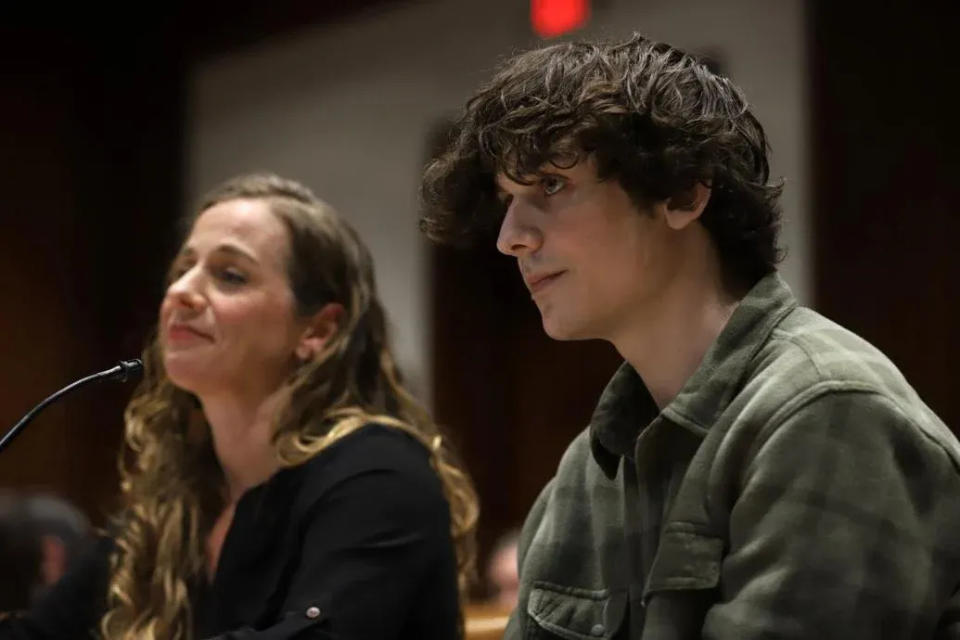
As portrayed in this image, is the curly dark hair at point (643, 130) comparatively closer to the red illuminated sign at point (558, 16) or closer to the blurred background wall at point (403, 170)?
the blurred background wall at point (403, 170)

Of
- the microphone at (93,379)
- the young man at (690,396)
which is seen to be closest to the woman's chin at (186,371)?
the microphone at (93,379)

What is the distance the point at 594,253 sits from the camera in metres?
1.44

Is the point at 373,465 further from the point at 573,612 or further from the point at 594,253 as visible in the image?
the point at 594,253

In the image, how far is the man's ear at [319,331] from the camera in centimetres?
219

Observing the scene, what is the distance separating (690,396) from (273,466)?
881 mm

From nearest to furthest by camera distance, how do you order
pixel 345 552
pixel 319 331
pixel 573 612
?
pixel 573 612 < pixel 345 552 < pixel 319 331

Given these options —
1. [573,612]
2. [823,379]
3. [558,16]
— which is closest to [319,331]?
[573,612]

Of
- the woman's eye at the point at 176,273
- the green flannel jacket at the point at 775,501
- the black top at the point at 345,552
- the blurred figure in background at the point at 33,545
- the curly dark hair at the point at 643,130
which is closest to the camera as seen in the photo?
the green flannel jacket at the point at 775,501

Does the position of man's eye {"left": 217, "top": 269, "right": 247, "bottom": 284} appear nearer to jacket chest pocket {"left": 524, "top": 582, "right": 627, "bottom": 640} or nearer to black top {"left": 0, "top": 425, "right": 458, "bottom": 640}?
black top {"left": 0, "top": 425, "right": 458, "bottom": 640}

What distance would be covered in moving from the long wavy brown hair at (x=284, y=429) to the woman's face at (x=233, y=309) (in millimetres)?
29

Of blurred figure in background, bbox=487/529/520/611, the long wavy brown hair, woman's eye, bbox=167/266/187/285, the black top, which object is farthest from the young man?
blurred figure in background, bbox=487/529/520/611

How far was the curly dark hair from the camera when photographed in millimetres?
1429

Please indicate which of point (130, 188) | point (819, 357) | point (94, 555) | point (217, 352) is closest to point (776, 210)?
point (819, 357)

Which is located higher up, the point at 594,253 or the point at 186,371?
the point at 594,253
